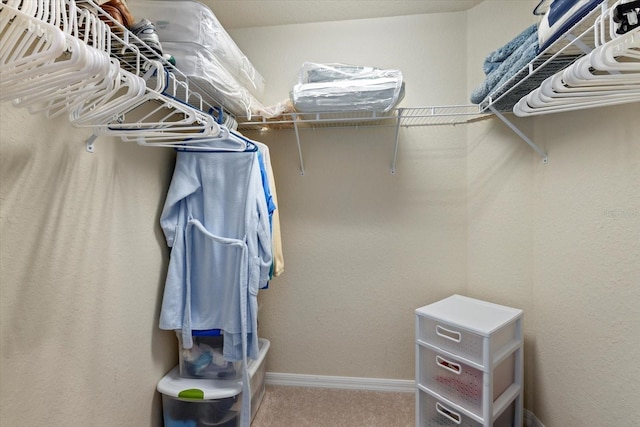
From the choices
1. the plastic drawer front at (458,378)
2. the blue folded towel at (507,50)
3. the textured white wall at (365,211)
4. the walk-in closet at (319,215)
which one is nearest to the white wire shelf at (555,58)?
the walk-in closet at (319,215)

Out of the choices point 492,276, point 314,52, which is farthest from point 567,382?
point 314,52

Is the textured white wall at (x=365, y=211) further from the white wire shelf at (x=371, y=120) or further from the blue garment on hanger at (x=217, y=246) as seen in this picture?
the blue garment on hanger at (x=217, y=246)

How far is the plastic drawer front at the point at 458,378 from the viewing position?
4.20ft

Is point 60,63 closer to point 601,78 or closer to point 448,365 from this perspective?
point 601,78

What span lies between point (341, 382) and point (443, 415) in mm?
666

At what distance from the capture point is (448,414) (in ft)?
4.44

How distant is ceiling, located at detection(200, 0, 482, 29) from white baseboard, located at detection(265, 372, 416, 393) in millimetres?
2334

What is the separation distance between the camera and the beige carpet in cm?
158

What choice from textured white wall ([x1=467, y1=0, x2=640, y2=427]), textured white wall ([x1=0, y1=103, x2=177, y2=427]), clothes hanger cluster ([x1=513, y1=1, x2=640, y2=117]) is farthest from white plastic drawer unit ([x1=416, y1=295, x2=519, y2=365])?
textured white wall ([x1=0, y1=103, x2=177, y2=427])

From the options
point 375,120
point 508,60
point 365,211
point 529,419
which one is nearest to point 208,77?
point 375,120

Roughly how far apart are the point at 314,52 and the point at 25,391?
204 centimetres

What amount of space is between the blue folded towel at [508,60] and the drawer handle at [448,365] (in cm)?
132

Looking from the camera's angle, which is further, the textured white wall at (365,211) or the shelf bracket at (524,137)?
the textured white wall at (365,211)

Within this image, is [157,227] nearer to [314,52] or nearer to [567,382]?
[314,52]
